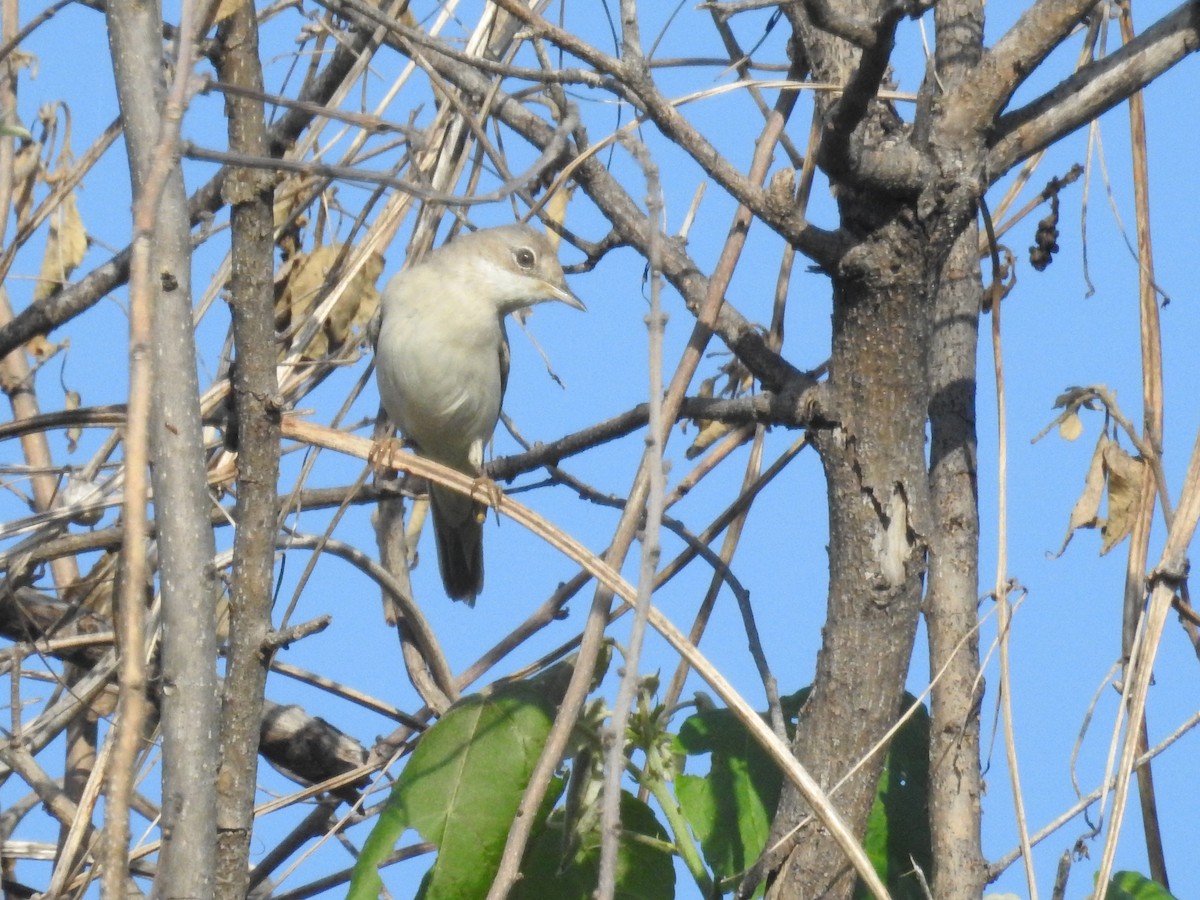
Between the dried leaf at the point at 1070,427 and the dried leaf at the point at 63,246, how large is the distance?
299cm

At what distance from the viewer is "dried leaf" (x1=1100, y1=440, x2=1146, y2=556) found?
2.73 meters

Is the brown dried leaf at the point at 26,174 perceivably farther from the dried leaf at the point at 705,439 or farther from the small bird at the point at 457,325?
the dried leaf at the point at 705,439

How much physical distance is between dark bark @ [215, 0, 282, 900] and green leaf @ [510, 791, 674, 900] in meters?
0.60

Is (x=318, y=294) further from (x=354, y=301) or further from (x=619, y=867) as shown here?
(x=619, y=867)

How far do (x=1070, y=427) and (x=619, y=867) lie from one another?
1.29 meters

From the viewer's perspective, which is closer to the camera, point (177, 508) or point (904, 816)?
point (177, 508)

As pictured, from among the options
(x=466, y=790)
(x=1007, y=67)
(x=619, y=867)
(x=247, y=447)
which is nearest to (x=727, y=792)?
(x=619, y=867)

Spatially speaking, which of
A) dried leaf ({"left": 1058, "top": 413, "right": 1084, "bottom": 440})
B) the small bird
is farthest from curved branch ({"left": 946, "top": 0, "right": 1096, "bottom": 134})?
the small bird

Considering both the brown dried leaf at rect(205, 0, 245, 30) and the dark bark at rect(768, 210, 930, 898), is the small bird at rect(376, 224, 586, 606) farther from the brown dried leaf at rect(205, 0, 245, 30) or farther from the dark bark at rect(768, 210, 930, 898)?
the dark bark at rect(768, 210, 930, 898)

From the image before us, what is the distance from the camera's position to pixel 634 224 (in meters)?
3.22

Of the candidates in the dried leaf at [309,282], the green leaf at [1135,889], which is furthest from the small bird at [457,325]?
the green leaf at [1135,889]

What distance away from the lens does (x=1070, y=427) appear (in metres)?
2.88

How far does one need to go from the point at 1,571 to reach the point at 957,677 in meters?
2.46

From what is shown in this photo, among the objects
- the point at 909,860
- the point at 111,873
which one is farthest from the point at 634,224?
the point at 111,873
